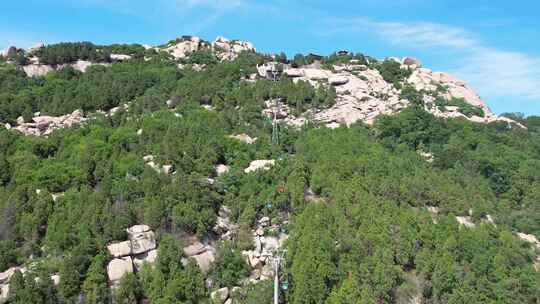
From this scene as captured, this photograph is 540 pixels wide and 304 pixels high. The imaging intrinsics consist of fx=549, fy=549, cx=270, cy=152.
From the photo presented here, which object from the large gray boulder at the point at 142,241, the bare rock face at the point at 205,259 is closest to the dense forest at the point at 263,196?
the bare rock face at the point at 205,259

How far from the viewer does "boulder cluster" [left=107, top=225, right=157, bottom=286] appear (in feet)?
118

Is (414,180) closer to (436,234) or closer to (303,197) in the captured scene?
(436,234)

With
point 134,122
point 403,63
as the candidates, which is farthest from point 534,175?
point 134,122

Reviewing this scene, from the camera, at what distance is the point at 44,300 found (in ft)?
110

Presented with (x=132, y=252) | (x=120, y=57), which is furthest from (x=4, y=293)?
(x=120, y=57)

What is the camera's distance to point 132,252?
3762 cm

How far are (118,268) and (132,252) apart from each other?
1.80m

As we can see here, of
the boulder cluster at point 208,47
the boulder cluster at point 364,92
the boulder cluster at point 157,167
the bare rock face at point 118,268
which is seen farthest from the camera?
the boulder cluster at point 208,47

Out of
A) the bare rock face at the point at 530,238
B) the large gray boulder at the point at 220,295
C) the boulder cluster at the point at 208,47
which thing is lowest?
the large gray boulder at the point at 220,295

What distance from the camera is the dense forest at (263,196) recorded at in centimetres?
3578

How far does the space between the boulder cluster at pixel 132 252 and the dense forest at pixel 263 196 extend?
2.33ft

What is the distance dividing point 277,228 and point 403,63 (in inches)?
1972

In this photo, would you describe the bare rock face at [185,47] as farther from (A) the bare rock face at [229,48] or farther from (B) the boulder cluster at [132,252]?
(B) the boulder cluster at [132,252]

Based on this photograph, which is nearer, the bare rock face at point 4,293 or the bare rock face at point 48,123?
the bare rock face at point 4,293
